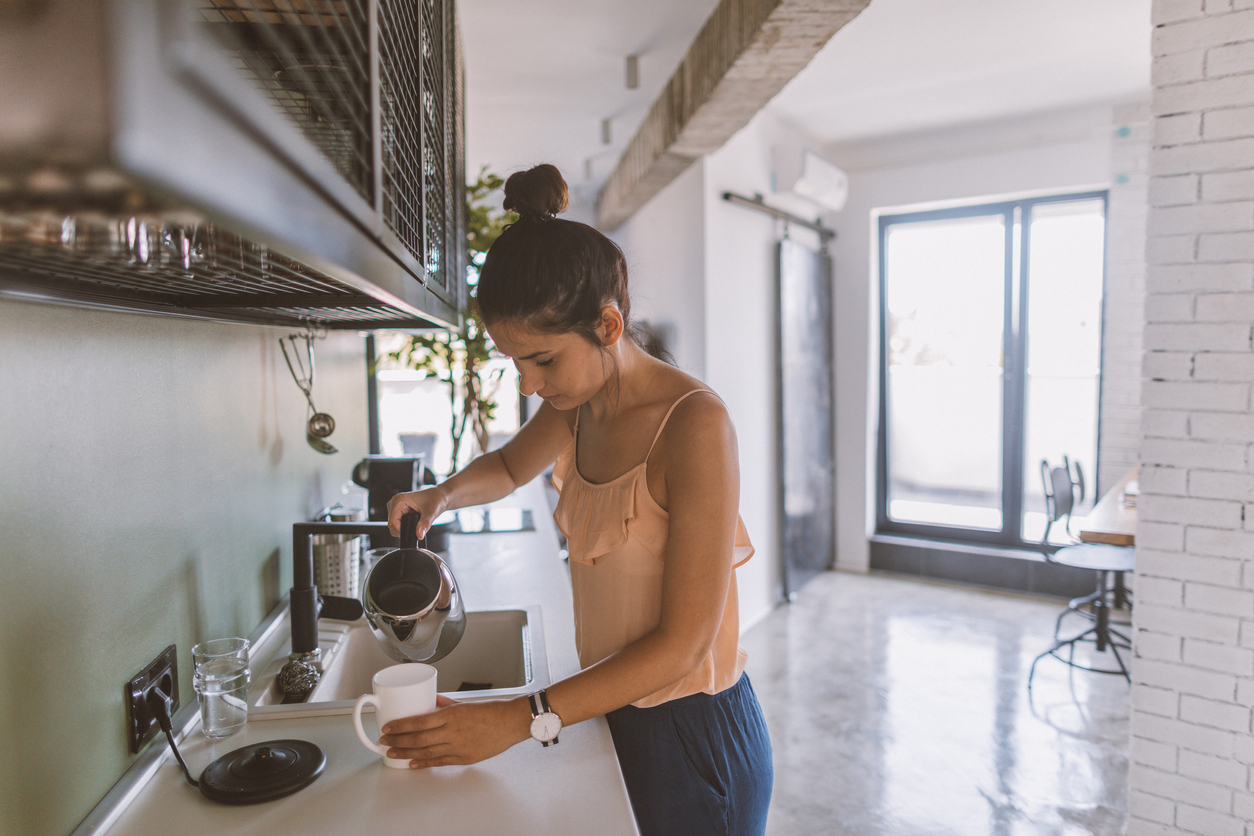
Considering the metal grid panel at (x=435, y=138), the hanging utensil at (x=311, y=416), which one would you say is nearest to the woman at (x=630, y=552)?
the metal grid panel at (x=435, y=138)

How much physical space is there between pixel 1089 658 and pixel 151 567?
402 cm

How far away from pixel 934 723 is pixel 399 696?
269cm

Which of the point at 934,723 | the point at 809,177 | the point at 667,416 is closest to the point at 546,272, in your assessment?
the point at 667,416

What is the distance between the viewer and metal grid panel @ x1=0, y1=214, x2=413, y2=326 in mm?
484

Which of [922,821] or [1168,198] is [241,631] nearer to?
[922,821]

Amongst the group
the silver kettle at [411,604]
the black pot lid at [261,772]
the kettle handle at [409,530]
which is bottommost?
the black pot lid at [261,772]

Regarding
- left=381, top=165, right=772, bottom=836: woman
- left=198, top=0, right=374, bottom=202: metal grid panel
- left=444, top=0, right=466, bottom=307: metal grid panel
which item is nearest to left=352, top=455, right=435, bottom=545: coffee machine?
left=444, top=0, right=466, bottom=307: metal grid panel

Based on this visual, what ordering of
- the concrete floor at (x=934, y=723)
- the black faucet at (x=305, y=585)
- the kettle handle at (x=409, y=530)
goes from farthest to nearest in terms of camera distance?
the concrete floor at (x=934, y=723) < the black faucet at (x=305, y=585) < the kettle handle at (x=409, y=530)

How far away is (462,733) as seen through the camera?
921mm

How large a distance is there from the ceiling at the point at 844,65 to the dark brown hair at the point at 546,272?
6.06ft

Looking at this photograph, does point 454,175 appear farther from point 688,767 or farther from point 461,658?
point 688,767

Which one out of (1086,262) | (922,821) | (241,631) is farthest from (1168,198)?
(1086,262)

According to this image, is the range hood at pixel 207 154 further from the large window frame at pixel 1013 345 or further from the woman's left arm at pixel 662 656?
the large window frame at pixel 1013 345

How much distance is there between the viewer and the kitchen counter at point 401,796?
2.80 ft
